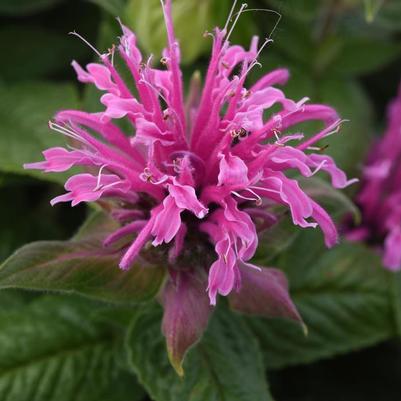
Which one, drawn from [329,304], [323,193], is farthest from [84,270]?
[329,304]

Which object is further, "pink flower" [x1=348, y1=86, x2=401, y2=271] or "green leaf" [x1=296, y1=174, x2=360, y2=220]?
"pink flower" [x1=348, y1=86, x2=401, y2=271]

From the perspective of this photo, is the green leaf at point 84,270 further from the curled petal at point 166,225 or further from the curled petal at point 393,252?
the curled petal at point 393,252

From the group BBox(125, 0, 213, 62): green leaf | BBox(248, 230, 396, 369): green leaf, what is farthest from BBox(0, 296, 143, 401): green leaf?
BBox(125, 0, 213, 62): green leaf

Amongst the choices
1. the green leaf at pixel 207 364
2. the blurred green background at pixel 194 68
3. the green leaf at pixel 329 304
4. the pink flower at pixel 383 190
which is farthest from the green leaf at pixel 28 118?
the pink flower at pixel 383 190

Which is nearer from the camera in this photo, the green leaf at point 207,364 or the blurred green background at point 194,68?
the green leaf at point 207,364

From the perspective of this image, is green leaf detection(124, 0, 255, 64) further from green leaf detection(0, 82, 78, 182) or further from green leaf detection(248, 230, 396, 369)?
green leaf detection(248, 230, 396, 369)

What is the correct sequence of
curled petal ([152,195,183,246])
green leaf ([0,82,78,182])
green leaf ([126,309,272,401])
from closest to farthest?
1. curled petal ([152,195,183,246])
2. green leaf ([126,309,272,401])
3. green leaf ([0,82,78,182])
